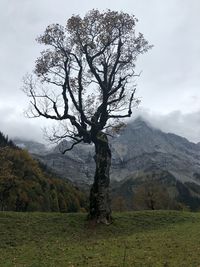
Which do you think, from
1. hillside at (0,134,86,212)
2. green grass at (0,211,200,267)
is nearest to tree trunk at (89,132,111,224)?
green grass at (0,211,200,267)

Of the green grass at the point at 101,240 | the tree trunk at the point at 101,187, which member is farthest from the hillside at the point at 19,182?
the green grass at the point at 101,240

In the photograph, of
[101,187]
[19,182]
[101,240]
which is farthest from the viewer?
[19,182]

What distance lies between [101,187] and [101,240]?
7737 millimetres

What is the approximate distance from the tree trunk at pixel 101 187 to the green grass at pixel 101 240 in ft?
3.85

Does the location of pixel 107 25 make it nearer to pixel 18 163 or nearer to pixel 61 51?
pixel 61 51

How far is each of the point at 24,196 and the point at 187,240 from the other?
236ft

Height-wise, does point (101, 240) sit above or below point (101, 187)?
below

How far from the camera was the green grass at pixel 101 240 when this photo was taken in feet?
68.8

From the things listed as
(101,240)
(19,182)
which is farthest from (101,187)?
(19,182)

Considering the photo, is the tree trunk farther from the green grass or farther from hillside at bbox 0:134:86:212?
hillside at bbox 0:134:86:212

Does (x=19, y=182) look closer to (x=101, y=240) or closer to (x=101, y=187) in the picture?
(x=101, y=187)

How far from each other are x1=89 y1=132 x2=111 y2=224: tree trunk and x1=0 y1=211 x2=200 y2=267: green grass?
1174 millimetres

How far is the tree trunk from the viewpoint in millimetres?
35062

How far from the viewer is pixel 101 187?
36.1 meters
